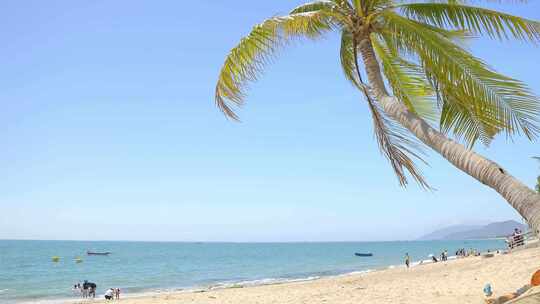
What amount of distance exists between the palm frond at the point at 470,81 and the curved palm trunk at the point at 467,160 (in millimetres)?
554

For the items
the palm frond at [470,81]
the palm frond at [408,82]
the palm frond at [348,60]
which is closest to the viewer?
the palm frond at [470,81]

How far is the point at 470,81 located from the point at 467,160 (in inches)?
41.4

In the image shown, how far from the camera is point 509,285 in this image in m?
13.3

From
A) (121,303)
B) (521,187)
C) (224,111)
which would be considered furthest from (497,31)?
(121,303)

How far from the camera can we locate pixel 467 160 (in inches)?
164

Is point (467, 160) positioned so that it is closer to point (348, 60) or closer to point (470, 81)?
point (470, 81)

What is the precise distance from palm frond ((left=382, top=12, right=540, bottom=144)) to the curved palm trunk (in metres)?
0.55

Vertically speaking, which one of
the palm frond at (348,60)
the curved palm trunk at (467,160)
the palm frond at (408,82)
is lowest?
the curved palm trunk at (467,160)

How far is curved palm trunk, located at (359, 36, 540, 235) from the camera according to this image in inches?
141

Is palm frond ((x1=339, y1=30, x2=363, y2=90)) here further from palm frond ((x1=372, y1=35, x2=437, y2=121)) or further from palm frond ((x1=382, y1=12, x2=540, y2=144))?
palm frond ((x1=382, y1=12, x2=540, y2=144))

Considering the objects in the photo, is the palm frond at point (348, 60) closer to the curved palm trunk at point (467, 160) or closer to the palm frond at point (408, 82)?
the palm frond at point (408, 82)

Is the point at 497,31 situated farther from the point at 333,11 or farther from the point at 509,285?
the point at 509,285

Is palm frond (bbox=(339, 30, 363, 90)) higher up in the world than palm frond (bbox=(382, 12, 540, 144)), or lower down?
higher up

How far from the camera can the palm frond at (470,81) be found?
4.56 m
